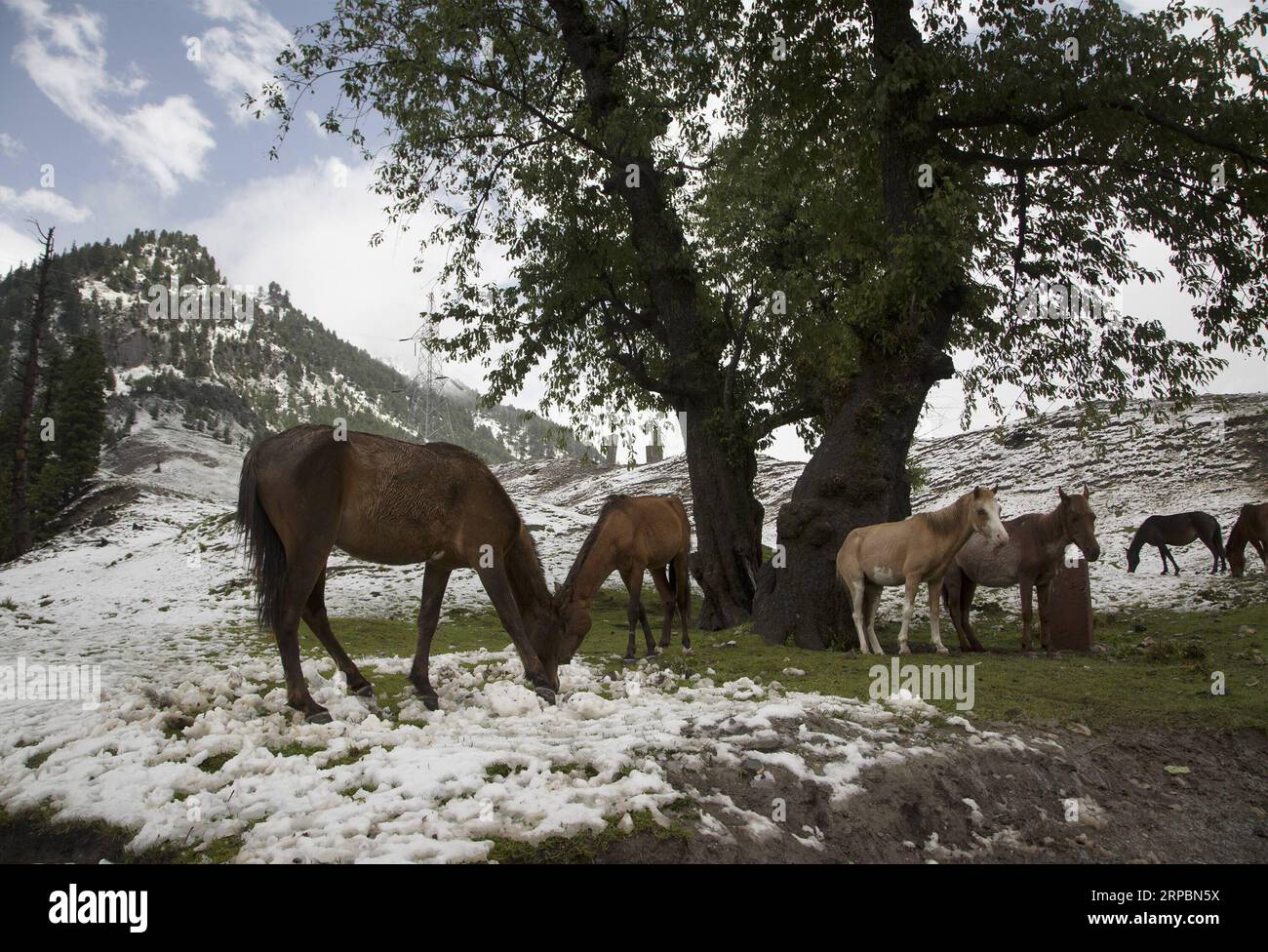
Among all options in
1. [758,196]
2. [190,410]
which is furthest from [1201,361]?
[190,410]

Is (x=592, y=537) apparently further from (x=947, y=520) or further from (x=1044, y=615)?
(x=1044, y=615)

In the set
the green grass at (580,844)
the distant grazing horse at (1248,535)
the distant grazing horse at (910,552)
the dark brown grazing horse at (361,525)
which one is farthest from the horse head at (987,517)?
the distant grazing horse at (1248,535)

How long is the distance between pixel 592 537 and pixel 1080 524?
7.17 meters

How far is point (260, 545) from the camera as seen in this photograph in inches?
282

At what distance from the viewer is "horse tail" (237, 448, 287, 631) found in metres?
7.08

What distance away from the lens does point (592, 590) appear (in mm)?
10617

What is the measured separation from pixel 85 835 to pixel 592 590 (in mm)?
6478

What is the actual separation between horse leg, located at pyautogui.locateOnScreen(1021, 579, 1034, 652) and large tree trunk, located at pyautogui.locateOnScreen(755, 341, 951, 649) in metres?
2.33

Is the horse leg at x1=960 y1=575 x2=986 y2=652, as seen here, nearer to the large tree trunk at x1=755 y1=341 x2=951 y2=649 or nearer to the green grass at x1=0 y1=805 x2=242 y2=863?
the large tree trunk at x1=755 y1=341 x2=951 y2=649

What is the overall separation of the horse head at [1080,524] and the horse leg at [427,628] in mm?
8987

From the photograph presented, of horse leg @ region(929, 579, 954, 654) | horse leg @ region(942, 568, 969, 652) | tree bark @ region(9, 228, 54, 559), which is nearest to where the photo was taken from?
horse leg @ region(929, 579, 954, 654)

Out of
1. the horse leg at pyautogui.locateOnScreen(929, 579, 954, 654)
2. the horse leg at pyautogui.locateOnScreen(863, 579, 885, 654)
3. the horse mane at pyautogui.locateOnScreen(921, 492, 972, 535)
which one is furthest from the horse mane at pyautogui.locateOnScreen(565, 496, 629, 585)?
the horse leg at pyautogui.locateOnScreen(929, 579, 954, 654)

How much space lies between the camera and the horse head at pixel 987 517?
10969 millimetres

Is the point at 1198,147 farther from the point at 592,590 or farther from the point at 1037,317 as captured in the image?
the point at 592,590
